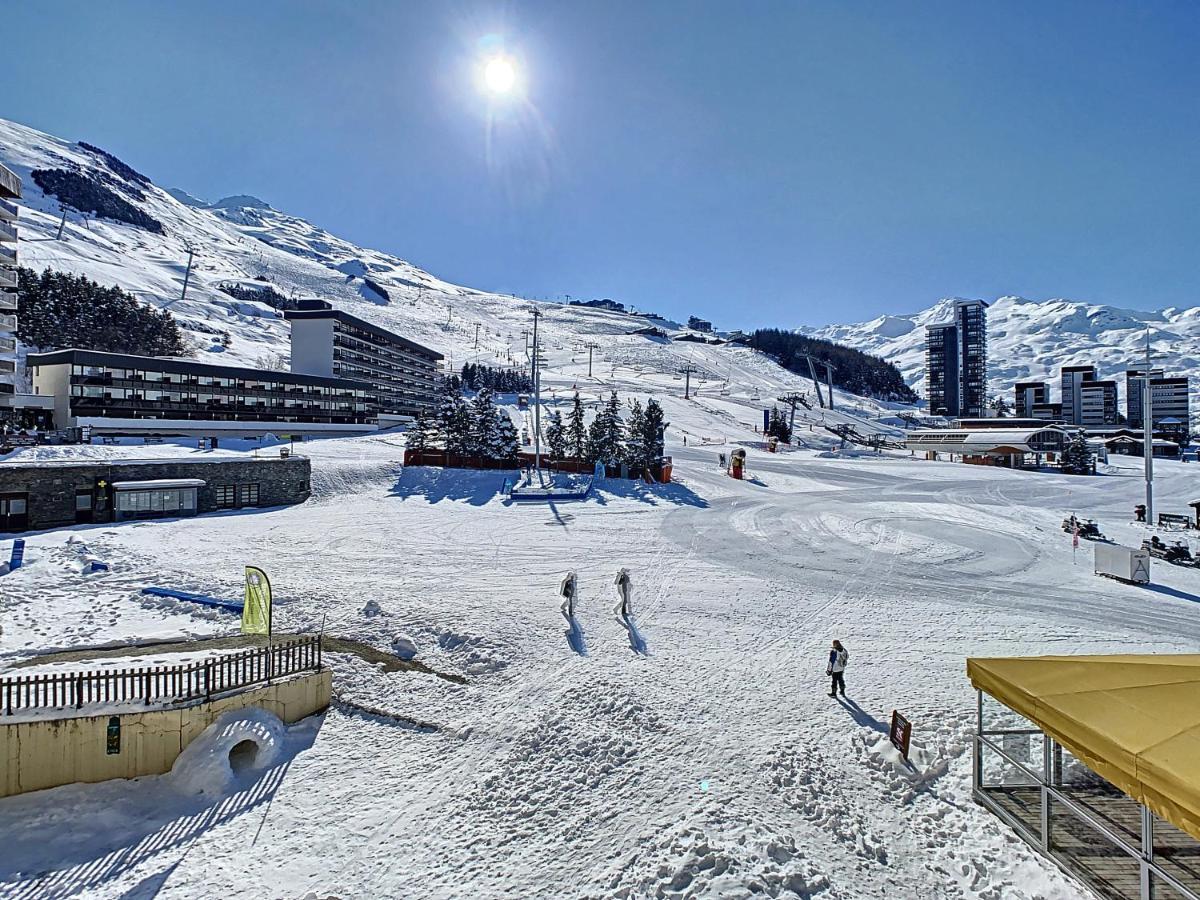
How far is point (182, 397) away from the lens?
5206cm

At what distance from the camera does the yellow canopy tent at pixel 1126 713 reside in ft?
17.3

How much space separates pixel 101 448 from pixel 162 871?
3110 cm

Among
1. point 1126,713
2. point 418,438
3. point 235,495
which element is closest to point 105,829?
point 1126,713

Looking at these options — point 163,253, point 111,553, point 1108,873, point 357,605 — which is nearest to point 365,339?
point 111,553

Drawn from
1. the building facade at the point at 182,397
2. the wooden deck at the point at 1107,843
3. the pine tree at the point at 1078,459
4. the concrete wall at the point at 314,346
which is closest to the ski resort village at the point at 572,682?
the wooden deck at the point at 1107,843

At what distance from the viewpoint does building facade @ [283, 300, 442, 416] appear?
7769 cm

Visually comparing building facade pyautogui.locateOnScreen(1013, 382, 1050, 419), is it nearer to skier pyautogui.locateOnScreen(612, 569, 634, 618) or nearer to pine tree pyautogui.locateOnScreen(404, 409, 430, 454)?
Result: pine tree pyautogui.locateOnScreen(404, 409, 430, 454)

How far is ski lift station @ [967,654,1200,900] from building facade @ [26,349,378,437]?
192 feet

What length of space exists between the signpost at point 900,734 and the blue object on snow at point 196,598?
1686 centimetres

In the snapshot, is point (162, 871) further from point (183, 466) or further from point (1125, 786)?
point (183, 466)

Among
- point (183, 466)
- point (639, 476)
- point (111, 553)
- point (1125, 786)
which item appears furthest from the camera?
point (639, 476)

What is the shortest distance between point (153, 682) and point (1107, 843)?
15.9m

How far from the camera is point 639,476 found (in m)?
41.7

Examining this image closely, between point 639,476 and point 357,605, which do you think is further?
point 639,476
